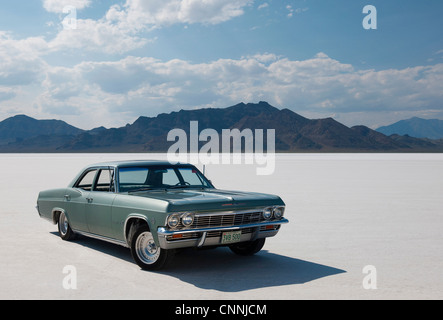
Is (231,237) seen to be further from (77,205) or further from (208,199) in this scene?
(77,205)

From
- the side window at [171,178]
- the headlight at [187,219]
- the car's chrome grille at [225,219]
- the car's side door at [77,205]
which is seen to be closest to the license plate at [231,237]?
the car's chrome grille at [225,219]

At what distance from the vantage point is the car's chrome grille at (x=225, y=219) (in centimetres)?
633

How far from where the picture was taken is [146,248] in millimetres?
6660

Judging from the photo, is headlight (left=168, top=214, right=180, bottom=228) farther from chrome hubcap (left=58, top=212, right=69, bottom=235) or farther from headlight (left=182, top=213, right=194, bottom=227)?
chrome hubcap (left=58, top=212, right=69, bottom=235)

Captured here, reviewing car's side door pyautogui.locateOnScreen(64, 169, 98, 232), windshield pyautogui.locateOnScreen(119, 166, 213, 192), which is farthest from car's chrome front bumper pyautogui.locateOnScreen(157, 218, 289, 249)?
car's side door pyautogui.locateOnScreen(64, 169, 98, 232)

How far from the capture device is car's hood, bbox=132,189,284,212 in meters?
6.27

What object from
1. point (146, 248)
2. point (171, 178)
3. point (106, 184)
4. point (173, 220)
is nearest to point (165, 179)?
point (171, 178)

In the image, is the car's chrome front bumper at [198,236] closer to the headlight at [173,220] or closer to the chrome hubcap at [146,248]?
the headlight at [173,220]

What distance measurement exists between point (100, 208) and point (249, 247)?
91.0 inches

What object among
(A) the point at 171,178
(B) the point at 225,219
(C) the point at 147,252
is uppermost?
(A) the point at 171,178

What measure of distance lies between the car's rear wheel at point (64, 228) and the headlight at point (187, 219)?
312 centimetres

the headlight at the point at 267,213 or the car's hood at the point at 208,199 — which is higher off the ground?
the car's hood at the point at 208,199
